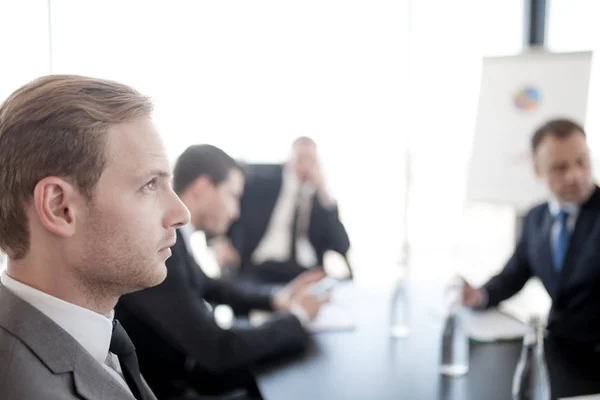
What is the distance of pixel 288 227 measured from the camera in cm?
368

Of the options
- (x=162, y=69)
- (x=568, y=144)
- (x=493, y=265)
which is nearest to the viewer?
(x=568, y=144)

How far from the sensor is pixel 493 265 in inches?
199

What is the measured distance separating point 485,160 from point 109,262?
3602 mm

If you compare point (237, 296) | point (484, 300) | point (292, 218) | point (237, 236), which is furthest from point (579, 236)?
point (237, 236)

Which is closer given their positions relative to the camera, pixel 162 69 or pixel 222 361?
pixel 222 361

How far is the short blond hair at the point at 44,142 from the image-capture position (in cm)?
93

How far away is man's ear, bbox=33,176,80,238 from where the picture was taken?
923 millimetres

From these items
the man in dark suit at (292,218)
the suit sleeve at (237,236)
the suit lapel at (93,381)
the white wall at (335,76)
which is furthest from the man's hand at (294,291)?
the white wall at (335,76)

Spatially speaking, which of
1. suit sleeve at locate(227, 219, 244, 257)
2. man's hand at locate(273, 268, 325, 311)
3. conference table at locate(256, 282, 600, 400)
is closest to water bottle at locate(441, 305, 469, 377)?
conference table at locate(256, 282, 600, 400)

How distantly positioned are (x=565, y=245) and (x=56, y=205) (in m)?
2.13

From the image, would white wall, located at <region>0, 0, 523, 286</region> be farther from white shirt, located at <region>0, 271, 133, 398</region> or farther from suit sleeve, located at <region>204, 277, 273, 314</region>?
white shirt, located at <region>0, 271, 133, 398</region>

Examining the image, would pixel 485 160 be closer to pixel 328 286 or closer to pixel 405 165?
pixel 405 165

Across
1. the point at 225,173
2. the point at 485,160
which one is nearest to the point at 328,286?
the point at 225,173

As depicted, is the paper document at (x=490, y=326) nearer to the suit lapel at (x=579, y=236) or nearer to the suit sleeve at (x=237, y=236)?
the suit lapel at (x=579, y=236)
